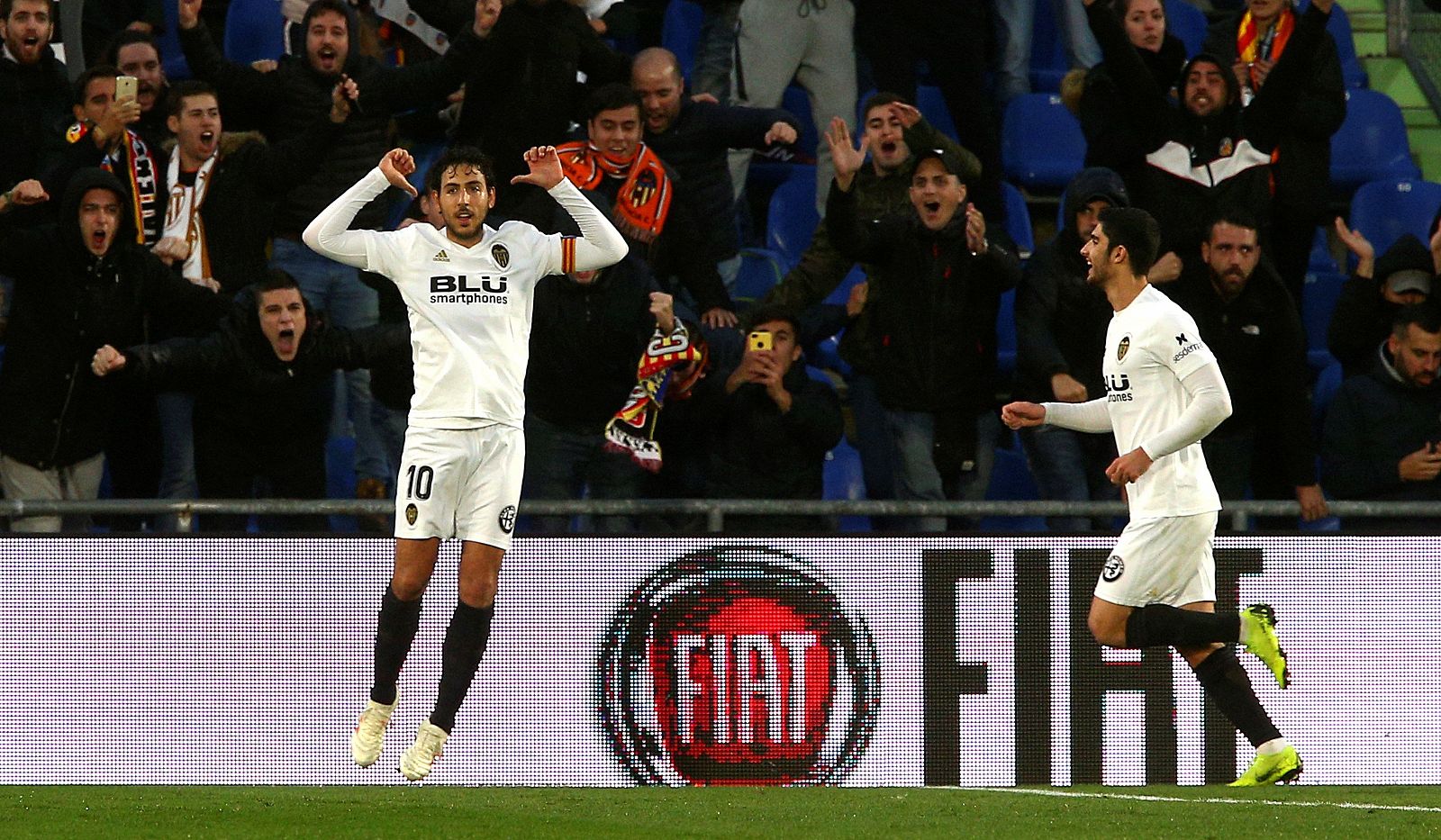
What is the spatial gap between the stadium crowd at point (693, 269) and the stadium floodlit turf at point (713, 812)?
49.5 inches

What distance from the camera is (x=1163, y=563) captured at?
6.80 m

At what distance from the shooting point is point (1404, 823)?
6.11 m

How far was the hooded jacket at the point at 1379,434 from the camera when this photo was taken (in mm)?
8781

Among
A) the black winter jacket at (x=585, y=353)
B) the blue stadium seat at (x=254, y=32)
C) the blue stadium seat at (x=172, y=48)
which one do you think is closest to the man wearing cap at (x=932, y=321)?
the black winter jacket at (x=585, y=353)

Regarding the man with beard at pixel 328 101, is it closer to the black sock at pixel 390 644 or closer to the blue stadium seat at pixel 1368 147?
the black sock at pixel 390 644

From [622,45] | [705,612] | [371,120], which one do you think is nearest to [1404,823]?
[705,612]

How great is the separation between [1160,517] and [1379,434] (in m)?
2.51

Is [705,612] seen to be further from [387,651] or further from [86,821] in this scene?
[86,821]

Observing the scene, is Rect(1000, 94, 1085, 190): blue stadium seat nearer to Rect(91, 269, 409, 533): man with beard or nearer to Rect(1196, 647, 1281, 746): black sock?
Rect(91, 269, 409, 533): man with beard

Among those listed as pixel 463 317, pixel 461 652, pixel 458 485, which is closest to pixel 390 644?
pixel 461 652

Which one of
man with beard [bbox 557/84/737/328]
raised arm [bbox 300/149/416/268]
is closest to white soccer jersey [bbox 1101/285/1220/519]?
raised arm [bbox 300/149/416/268]

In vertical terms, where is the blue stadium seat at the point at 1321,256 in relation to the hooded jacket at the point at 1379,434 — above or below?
above

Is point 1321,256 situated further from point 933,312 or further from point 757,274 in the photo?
point 933,312

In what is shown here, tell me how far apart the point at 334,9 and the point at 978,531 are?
405cm
